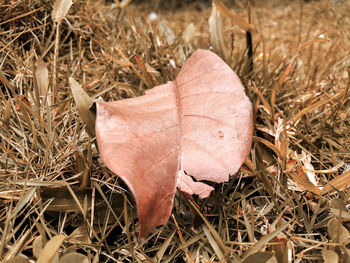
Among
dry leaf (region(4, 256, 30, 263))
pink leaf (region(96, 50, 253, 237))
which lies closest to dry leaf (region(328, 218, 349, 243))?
pink leaf (region(96, 50, 253, 237))

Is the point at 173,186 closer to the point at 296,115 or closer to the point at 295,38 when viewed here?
the point at 296,115

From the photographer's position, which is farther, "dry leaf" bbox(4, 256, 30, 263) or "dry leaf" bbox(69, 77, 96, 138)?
"dry leaf" bbox(69, 77, 96, 138)

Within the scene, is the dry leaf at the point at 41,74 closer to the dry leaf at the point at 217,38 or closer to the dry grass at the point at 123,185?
the dry grass at the point at 123,185

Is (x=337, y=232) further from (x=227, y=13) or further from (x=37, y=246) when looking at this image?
(x=227, y=13)

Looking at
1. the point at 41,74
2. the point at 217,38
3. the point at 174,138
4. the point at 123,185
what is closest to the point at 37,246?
the point at 123,185

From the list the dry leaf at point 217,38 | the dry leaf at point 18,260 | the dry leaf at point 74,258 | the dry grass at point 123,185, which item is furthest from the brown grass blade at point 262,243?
the dry leaf at point 217,38

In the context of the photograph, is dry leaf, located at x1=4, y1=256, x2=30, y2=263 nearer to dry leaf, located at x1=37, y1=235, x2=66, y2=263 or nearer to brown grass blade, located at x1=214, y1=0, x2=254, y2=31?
dry leaf, located at x1=37, y1=235, x2=66, y2=263
